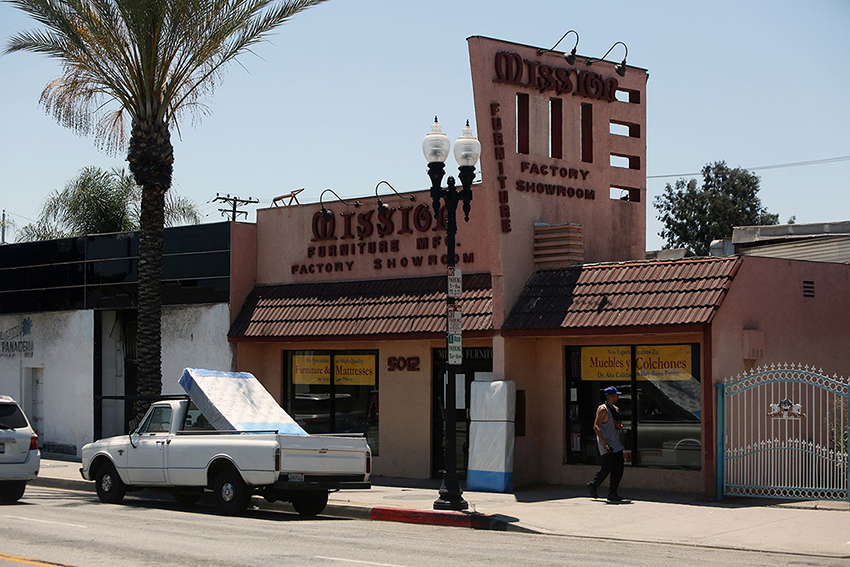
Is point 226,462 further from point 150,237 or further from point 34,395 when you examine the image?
point 34,395

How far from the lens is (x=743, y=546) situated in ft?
41.7

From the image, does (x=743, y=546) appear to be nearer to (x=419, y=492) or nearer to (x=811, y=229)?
(x=419, y=492)

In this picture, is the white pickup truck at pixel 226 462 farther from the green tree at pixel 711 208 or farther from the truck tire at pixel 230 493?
the green tree at pixel 711 208

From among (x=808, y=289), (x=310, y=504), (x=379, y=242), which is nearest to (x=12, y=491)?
(x=310, y=504)

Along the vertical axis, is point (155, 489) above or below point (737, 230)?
below

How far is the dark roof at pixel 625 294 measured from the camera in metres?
17.0

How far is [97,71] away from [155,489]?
28.5 feet

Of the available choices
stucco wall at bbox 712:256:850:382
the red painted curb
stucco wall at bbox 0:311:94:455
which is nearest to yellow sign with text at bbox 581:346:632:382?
stucco wall at bbox 712:256:850:382

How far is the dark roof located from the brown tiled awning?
105 cm

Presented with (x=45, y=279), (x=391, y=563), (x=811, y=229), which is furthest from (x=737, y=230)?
(x=391, y=563)

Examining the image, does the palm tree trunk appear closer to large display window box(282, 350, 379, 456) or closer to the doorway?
large display window box(282, 350, 379, 456)

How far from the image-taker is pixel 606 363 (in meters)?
19.0

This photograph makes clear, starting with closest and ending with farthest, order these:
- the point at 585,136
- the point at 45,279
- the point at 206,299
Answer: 1. the point at 585,136
2. the point at 206,299
3. the point at 45,279

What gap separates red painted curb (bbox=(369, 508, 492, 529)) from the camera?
15250mm
